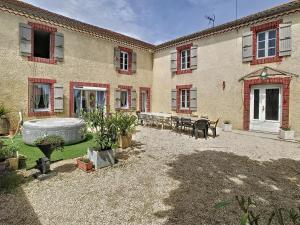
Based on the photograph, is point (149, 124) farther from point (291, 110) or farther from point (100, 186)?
point (100, 186)

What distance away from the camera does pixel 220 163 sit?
19.3ft

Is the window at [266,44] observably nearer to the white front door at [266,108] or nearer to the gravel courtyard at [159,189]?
the white front door at [266,108]

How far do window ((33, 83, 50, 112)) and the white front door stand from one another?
10930 mm

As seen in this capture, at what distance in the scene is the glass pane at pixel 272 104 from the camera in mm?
9883

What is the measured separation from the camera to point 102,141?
219 inches

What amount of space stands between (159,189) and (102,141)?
7.03 ft

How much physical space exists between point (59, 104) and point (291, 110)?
38.0ft

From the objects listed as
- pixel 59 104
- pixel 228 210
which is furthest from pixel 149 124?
→ pixel 228 210

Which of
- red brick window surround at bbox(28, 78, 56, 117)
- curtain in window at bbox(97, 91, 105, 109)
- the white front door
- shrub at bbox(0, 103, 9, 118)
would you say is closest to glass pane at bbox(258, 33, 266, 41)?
the white front door

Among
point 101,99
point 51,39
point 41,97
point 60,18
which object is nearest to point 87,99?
point 101,99

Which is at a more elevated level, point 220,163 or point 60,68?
point 60,68

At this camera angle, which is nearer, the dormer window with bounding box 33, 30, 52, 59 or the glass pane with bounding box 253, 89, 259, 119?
the glass pane with bounding box 253, 89, 259, 119

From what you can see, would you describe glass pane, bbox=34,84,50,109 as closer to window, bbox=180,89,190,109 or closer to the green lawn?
the green lawn

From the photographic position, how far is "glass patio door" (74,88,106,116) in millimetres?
12258
